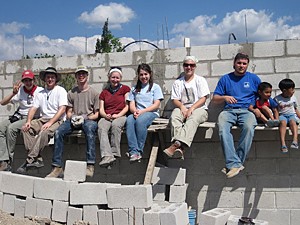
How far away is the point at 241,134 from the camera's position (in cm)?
473

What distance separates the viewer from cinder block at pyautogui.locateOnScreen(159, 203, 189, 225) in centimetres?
443

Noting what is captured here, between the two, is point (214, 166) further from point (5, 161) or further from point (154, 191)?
point (5, 161)

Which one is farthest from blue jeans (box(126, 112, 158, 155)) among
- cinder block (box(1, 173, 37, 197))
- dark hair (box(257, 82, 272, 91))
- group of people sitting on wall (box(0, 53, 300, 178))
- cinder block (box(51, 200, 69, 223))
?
dark hair (box(257, 82, 272, 91))

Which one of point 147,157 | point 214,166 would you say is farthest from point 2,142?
point 214,166

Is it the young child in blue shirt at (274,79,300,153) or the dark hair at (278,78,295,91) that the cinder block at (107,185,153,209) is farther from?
the dark hair at (278,78,295,91)

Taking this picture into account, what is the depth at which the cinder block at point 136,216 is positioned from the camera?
457 cm

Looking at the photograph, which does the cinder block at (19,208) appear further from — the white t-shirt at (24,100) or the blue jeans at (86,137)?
the white t-shirt at (24,100)

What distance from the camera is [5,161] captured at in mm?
5504

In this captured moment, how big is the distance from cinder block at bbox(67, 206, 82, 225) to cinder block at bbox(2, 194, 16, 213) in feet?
2.81

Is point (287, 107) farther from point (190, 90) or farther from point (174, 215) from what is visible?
point (174, 215)

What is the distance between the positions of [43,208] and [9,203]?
54cm

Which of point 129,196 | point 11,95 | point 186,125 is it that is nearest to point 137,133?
point 186,125

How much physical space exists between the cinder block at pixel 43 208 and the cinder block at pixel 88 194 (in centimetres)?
34

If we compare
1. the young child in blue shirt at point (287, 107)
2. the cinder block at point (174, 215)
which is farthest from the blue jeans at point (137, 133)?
the young child in blue shirt at point (287, 107)
